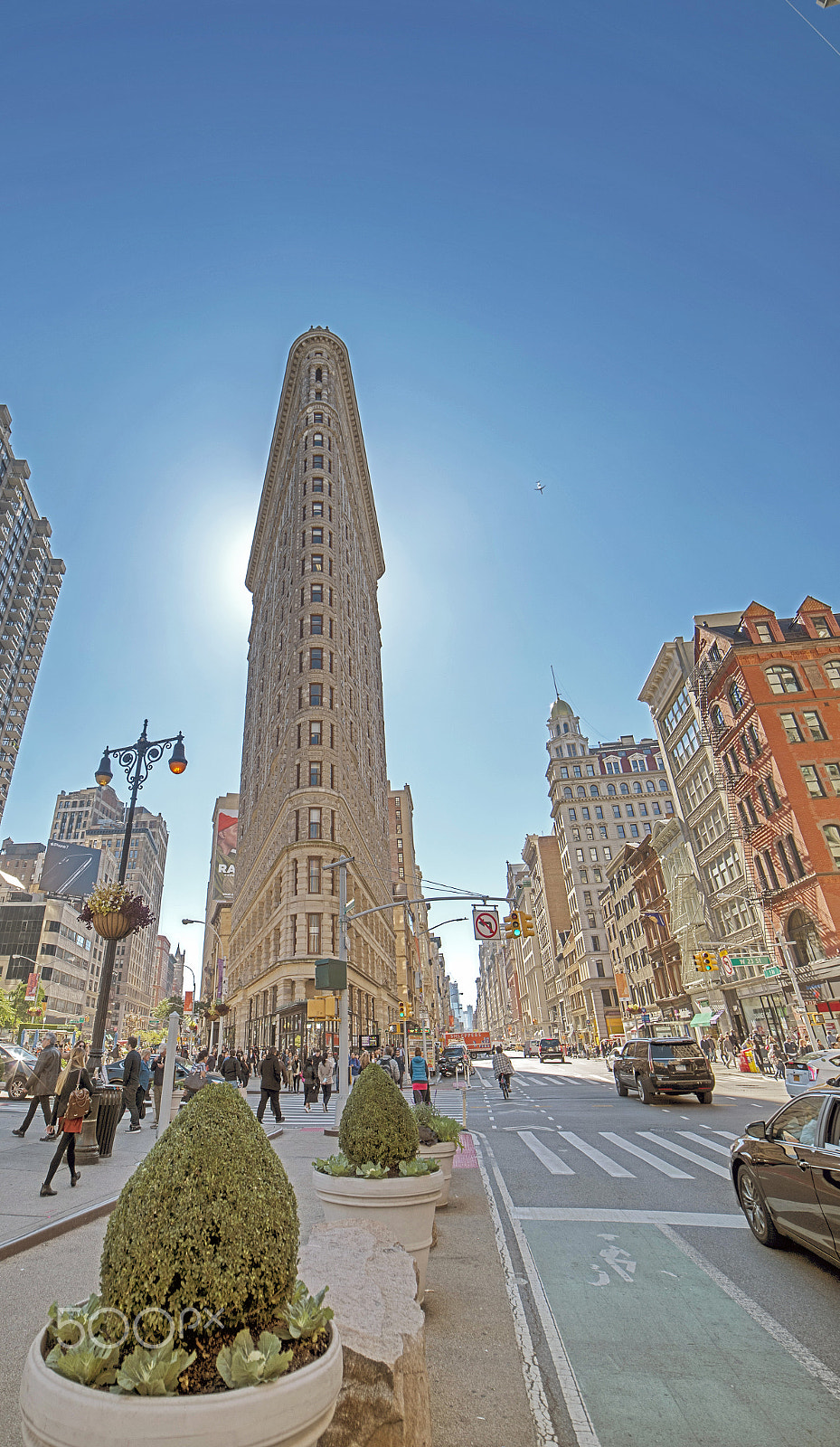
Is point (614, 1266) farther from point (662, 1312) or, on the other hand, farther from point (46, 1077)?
point (46, 1077)

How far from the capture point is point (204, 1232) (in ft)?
9.43

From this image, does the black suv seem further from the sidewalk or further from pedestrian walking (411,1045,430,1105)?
the sidewalk

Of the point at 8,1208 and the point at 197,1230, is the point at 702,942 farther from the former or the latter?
the point at 197,1230

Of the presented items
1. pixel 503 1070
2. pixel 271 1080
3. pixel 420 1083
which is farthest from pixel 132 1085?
pixel 503 1070

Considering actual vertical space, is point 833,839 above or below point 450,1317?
above

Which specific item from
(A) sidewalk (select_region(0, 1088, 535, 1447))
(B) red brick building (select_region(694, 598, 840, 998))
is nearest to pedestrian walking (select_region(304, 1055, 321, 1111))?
(A) sidewalk (select_region(0, 1088, 535, 1447))

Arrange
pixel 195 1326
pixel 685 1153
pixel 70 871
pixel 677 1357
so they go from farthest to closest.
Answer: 1. pixel 70 871
2. pixel 685 1153
3. pixel 677 1357
4. pixel 195 1326

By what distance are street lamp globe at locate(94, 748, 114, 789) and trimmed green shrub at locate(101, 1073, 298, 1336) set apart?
14.4 metres

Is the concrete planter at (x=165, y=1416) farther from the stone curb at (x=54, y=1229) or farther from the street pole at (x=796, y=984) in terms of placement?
the street pole at (x=796, y=984)

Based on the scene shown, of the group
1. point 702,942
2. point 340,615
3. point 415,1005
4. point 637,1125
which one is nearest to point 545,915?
point 415,1005

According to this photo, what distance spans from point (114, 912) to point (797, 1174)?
38.8 ft

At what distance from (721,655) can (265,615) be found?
4684cm

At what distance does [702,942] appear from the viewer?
51.9 metres

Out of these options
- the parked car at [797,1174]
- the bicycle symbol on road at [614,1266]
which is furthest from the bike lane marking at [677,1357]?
the parked car at [797,1174]
